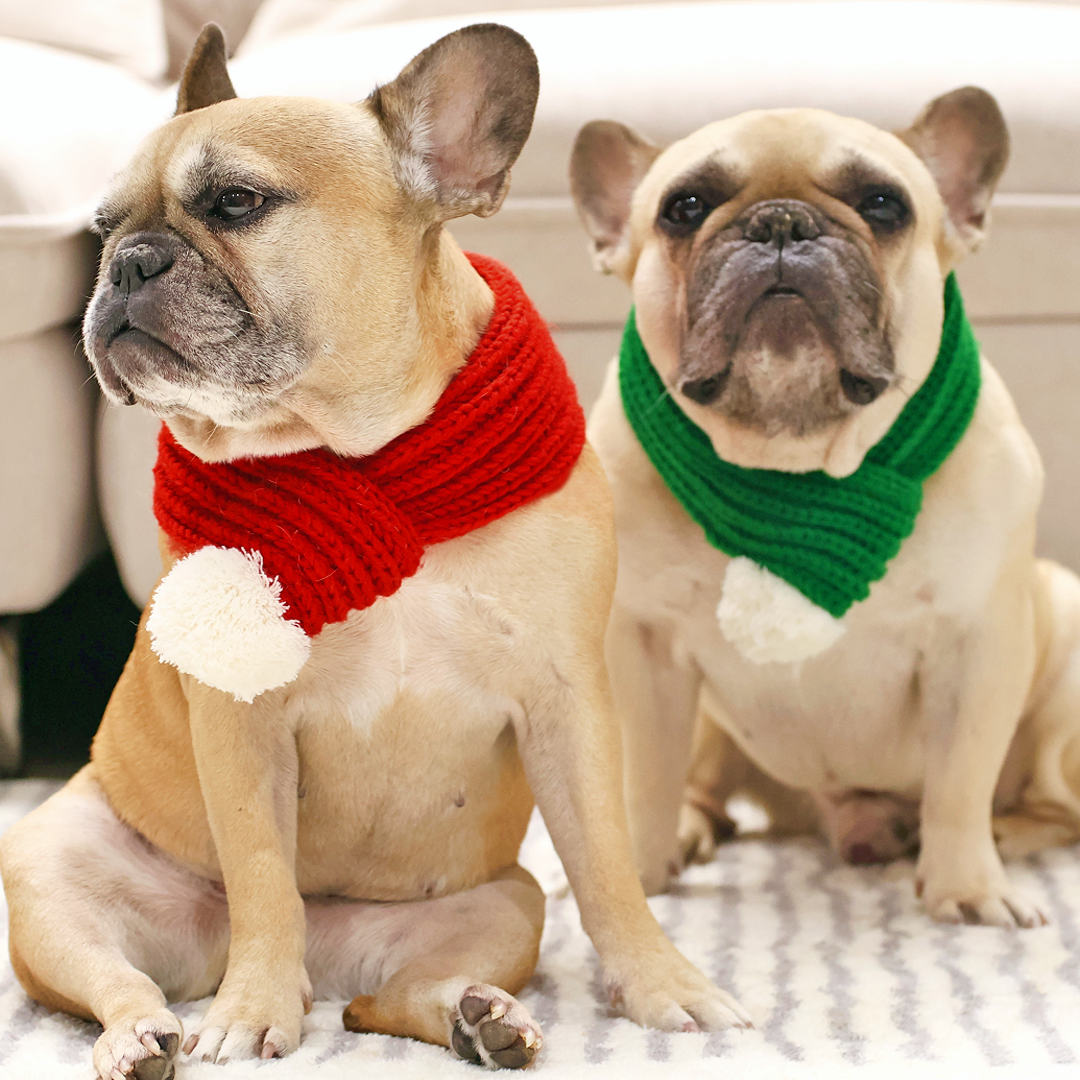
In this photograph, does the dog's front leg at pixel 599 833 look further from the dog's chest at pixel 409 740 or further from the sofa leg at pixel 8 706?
the sofa leg at pixel 8 706

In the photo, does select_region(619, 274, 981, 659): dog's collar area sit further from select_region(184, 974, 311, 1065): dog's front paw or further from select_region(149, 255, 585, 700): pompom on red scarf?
select_region(184, 974, 311, 1065): dog's front paw

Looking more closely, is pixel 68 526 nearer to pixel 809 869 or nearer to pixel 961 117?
pixel 809 869

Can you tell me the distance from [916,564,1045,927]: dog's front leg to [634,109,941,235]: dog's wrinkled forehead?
429 mm

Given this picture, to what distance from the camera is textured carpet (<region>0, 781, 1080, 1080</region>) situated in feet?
3.22

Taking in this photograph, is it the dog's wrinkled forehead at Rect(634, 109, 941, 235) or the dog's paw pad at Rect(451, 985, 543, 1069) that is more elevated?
the dog's wrinkled forehead at Rect(634, 109, 941, 235)

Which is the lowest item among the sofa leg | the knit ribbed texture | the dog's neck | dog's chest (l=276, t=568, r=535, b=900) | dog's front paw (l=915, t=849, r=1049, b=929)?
the sofa leg

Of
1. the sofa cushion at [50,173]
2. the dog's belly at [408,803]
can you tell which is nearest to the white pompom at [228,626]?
the dog's belly at [408,803]

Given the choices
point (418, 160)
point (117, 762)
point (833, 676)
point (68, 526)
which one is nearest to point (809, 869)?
point (833, 676)

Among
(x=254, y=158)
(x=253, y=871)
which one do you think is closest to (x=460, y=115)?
(x=254, y=158)

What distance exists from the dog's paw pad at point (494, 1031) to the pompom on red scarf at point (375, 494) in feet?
1.02

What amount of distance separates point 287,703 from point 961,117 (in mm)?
929

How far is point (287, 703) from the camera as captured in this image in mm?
1105

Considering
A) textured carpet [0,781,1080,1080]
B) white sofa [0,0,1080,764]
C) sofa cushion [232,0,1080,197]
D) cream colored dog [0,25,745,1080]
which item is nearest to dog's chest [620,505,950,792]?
textured carpet [0,781,1080,1080]

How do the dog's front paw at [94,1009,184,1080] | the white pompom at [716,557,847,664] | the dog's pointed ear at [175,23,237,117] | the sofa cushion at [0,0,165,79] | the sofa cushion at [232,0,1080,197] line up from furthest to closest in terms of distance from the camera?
the sofa cushion at [0,0,165,79]
the sofa cushion at [232,0,1080,197]
the white pompom at [716,557,847,664]
the dog's pointed ear at [175,23,237,117]
the dog's front paw at [94,1009,184,1080]
